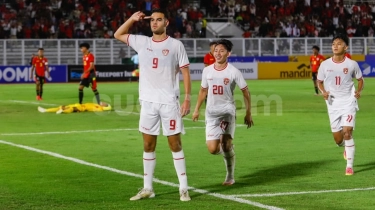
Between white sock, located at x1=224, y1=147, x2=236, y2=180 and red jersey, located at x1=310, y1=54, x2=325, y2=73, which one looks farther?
red jersey, located at x1=310, y1=54, x2=325, y2=73

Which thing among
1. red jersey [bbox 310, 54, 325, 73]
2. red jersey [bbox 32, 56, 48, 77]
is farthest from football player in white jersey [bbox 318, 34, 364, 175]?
red jersey [bbox 310, 54, 325, 73]

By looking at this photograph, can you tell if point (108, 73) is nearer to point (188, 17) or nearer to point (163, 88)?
point (188, 17)

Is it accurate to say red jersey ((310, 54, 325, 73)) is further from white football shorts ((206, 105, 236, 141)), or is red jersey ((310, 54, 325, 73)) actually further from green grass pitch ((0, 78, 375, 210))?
white football shorts ((206, 105, 236, 141))

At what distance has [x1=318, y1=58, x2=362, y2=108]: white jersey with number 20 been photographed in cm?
1298

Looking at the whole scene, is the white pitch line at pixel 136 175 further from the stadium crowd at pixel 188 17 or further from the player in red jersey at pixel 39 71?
the stadium crowd at pixel 188 17

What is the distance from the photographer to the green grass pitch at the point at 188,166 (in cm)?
1011

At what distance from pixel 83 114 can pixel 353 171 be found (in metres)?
13.7

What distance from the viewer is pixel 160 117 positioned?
1027cm

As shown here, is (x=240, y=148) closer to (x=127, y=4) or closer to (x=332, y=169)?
(x=332, y=169)

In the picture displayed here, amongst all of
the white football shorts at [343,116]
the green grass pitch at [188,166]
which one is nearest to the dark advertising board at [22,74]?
the green grass pitch at [188,166]

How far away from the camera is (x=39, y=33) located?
47406 mm

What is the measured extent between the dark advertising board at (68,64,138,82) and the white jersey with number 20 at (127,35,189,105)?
3670 cm

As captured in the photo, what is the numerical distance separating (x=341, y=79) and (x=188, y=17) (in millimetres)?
40559

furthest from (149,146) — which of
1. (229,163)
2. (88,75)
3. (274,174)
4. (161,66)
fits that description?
(88,75)
